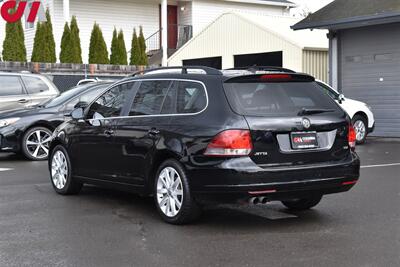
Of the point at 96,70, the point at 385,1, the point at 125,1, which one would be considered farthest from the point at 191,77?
the point at 125,1

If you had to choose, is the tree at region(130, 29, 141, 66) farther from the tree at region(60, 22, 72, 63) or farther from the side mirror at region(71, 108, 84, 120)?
the side mirror at region(71, 108, 84, 120)

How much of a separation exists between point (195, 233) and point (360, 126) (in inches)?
434

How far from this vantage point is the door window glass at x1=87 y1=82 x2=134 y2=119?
7.81 metres

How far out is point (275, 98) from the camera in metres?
6.75

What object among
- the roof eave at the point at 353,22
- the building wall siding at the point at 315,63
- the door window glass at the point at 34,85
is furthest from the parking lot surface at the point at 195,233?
the building wall siding at the point at 315,63

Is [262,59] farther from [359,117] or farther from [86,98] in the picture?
[86,98]

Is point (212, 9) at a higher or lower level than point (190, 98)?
higher

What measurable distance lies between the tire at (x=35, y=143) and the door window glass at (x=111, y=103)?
4.78 metres

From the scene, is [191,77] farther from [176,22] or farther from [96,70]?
[176,22]

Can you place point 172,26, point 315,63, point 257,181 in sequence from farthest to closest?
point 172,26
point 315,63
point 257,181

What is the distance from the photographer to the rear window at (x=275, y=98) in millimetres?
6520

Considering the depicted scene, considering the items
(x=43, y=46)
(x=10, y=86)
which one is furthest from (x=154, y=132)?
(x=43, y=46)

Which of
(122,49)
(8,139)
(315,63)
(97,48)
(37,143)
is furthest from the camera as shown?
(122,49)

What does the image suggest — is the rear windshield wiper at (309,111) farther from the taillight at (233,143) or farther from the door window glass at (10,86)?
the door window glass at (10,86)
